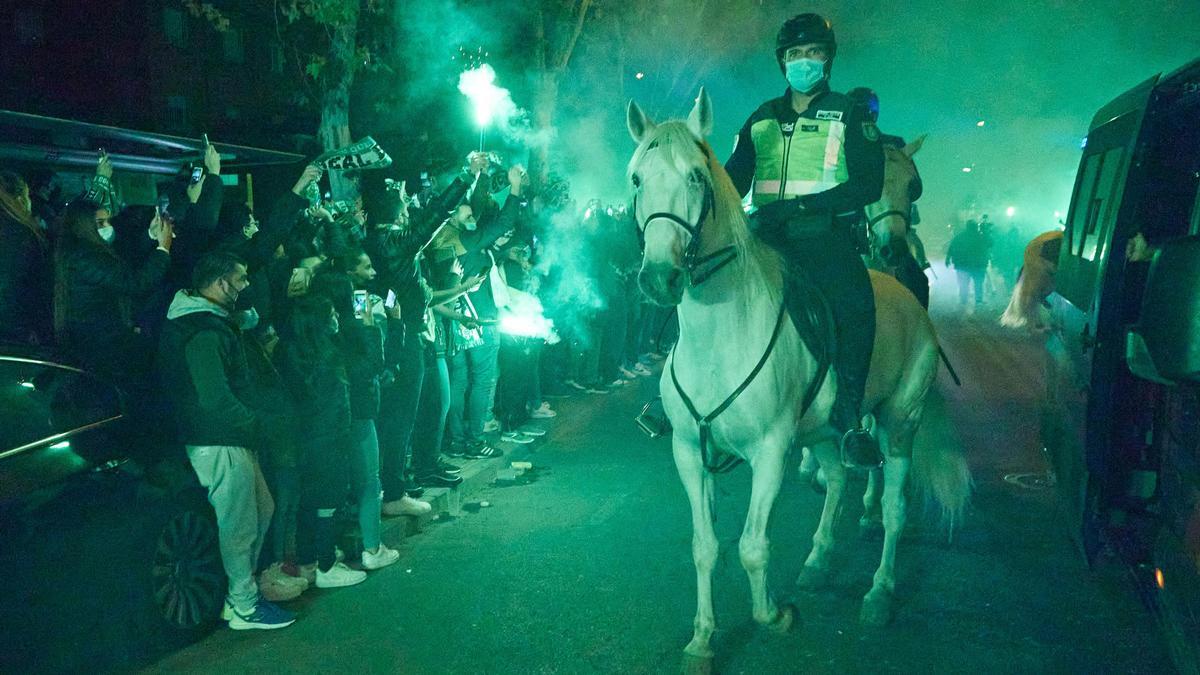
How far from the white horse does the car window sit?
9.61 ft

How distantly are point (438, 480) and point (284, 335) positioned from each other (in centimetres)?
236

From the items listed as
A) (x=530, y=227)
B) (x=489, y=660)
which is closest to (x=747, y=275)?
(x=489, y=660)

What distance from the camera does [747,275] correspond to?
410 cm

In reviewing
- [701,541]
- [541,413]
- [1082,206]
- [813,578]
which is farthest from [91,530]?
[541,413]

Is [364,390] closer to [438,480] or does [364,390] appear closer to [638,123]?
[438,480]

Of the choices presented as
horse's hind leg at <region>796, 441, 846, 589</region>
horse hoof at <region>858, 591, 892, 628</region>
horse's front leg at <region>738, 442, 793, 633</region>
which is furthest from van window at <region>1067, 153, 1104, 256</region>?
horse's front leg at <region>738, 442, 793, 633</region>

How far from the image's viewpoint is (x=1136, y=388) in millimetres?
4270

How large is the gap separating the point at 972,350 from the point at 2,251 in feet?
50.8

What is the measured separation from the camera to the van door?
4.29 metres

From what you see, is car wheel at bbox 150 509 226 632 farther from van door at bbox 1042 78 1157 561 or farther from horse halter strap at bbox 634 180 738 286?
van door at bbox 1042 78 1157 561

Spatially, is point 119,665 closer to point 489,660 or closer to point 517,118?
point 489,660

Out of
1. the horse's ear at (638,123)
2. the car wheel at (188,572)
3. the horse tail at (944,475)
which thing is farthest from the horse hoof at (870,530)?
the car wheel at (188,572)

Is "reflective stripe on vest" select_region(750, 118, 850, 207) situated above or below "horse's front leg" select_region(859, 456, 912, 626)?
above

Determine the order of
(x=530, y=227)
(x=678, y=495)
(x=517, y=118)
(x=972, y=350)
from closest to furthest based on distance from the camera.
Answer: (x=678, y=495) → (x=530, y=227) → (x=972, y=350) → (x=517, y=118)
